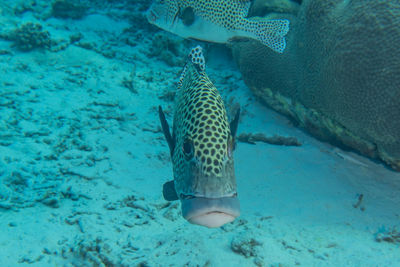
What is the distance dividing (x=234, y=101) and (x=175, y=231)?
3889 mm

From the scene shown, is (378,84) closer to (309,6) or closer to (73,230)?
(309,6)

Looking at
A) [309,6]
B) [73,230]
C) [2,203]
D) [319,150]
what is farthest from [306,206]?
[2,203]

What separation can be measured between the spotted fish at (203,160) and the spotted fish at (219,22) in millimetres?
2807

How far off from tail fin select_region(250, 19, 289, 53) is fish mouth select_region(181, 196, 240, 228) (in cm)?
386

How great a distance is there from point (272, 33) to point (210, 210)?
406 centimetres

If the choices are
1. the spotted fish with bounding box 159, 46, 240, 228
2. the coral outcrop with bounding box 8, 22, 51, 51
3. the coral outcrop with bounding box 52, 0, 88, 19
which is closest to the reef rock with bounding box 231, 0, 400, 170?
the spotted fish with bounding box 159, 46, 240, 228

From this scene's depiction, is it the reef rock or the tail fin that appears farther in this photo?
the tail fin

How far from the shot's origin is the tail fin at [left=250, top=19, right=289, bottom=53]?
495 cm

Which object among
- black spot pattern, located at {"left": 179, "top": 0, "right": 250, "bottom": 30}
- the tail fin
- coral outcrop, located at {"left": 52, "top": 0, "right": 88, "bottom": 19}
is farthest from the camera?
coral outcrop, located at {"left": 52, "top": 0, "right": 88, "bottom": 19}

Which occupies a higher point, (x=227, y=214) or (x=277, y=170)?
(x=227, y=214)

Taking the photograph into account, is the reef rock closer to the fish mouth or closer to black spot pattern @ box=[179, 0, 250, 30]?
black spot pattern @ box=[179, 0, 250, 30]

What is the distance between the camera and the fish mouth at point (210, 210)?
6.11ft

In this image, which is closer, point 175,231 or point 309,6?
point 175,231

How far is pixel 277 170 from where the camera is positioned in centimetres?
453
